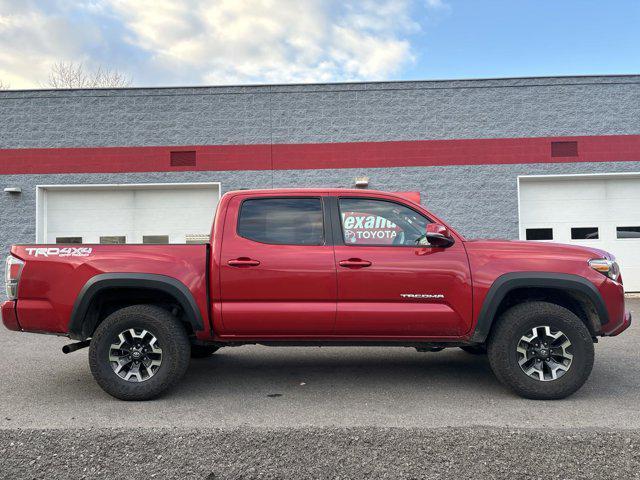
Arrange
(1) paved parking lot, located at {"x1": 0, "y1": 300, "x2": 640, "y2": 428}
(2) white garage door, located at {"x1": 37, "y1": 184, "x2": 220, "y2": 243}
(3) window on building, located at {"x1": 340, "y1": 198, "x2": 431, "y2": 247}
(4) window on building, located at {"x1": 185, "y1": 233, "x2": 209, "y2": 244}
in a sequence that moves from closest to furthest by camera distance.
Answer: (1) paved parking lot, located at {"x1": 0, "y1": 300, "x2": 640, "y2": 428} < (3) window on building, located at {"x1": 340, "y1": 198, "x2": 431, "y2": 247} < (4) window on building, located at {"x1": 185, "y1": 233, "x2": 209, "y2": 244} < (2) white garage door, located at {"x1": 37, "y1": 184, "x2": 220, "y2": 243}

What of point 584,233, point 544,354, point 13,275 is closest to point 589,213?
point 584,233

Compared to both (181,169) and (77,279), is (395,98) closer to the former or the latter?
(181,169)

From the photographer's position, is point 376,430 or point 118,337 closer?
point 376,430

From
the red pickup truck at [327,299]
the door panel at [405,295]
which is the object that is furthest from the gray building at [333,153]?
the door panel at [405,295]

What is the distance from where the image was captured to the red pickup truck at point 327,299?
432cm

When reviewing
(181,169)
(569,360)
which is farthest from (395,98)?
(569,360)

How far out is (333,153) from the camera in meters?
11.8

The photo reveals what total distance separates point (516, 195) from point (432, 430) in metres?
9.37

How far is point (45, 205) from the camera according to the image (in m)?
12.1

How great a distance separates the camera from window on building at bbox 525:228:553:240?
11750mm

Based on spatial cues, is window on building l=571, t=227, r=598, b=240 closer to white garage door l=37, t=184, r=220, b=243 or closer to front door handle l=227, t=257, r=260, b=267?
white garage door l=37, t=184, r=220, b=243

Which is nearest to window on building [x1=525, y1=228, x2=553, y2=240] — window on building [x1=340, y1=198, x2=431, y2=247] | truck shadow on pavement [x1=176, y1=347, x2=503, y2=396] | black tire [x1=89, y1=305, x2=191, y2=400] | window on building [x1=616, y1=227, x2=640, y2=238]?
window on building [x1=616, y1=227, x2=640, y2=238]

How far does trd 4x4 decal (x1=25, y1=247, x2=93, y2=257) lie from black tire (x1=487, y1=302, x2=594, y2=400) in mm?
3872

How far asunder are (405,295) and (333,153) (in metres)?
7.89
